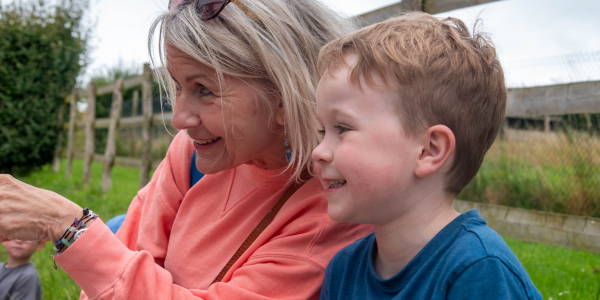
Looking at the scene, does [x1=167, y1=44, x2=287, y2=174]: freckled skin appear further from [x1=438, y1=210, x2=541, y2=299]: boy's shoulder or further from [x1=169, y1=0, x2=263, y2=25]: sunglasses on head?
[x1=438, y1=210, x2=541, y2=299]: boy's shoulder

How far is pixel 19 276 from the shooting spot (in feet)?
8.39

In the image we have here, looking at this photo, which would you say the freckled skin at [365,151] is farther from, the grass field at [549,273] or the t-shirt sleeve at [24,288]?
the t-shirt sleeve at [24,288]

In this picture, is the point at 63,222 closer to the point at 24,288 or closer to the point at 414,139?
the point at 414,139

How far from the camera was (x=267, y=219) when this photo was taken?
1.68 m

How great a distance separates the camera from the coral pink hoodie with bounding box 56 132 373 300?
139 centimetres

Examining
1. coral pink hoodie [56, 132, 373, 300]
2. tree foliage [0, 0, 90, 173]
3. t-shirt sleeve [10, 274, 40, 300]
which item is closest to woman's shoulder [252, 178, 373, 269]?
coral pink hoodie [56, 132, 373, 300]

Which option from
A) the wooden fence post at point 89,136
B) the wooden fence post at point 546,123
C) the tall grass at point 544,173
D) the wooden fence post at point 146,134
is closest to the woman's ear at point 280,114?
the tall grass at point 544,173

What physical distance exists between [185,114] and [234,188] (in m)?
0.36

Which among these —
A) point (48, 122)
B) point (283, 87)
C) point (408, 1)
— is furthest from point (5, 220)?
point (48, 122)

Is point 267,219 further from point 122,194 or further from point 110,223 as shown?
point 122,194

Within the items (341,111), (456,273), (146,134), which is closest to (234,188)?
(341,111)

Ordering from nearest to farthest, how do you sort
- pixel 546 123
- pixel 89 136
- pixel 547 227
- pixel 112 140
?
pixel 547 227 → pixel 546 123 → pixel 112 140 → pixel 89 136

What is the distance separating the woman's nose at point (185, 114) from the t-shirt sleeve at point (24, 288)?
60.1 inches

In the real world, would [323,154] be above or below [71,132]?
above
